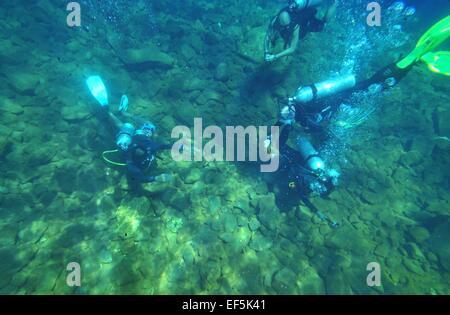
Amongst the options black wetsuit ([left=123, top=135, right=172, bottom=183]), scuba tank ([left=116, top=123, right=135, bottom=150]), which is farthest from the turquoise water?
scuba tank ([left=116, top=123, right=135, bottom=150])

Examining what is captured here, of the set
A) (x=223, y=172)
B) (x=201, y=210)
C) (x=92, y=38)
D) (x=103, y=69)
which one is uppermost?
(x=92, y=38)

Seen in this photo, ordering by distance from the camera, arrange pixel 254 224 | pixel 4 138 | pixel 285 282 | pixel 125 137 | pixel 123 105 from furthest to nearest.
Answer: pixel 123 105
pixel 4 138
pixel 125 137
pixel 254 224
pixel 285 282

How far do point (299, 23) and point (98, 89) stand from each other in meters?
5.93

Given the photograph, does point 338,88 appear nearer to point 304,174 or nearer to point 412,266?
point 304,174

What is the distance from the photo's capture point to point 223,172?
299 inches

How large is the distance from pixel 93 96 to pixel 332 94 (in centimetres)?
690

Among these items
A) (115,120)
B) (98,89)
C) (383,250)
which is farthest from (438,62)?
(98,89)

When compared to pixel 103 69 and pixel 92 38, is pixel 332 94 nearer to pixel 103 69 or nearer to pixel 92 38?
pixel 103 69

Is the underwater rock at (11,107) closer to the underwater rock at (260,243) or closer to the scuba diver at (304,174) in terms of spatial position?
the scuba diver at (304,174)

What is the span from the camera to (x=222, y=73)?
9117 millimetres
